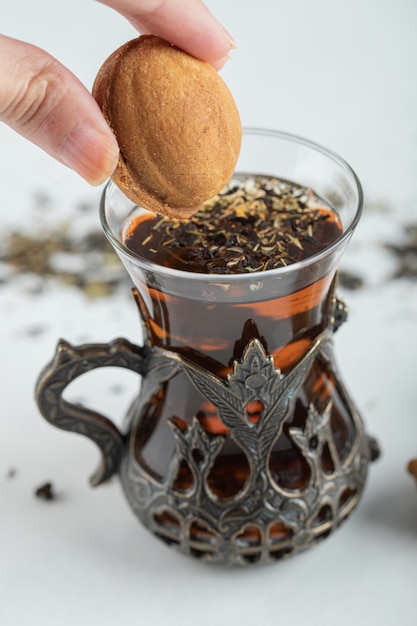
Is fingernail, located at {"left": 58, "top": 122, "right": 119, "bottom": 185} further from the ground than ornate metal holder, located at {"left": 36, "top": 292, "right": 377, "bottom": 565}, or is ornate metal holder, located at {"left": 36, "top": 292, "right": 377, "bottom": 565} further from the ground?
fingernail, located at {"left": 58, "top": 122, "right": 119, "bottom": 185}

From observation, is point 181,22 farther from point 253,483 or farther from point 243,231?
point 253,483

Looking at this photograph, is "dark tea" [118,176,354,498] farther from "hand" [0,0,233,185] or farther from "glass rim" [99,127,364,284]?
"hand" [0,0,233,185]

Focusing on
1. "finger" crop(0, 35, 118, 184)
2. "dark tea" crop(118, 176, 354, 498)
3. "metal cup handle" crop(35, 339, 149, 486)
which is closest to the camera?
"finger" crop(0, 35, 118, 184)

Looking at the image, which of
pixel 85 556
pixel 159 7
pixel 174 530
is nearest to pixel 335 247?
pixel 159 7

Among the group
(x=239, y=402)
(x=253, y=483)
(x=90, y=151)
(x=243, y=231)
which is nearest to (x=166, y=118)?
(x=90, y=151)

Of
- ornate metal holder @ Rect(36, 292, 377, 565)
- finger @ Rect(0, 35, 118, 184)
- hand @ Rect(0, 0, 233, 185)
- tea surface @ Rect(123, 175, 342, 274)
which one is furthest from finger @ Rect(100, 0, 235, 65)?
ornate metal holder @ Rect(36, 292, 377, 565)

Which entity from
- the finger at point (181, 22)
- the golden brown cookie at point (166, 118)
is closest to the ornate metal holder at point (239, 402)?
the golden brown cookie at point (166, 118)
